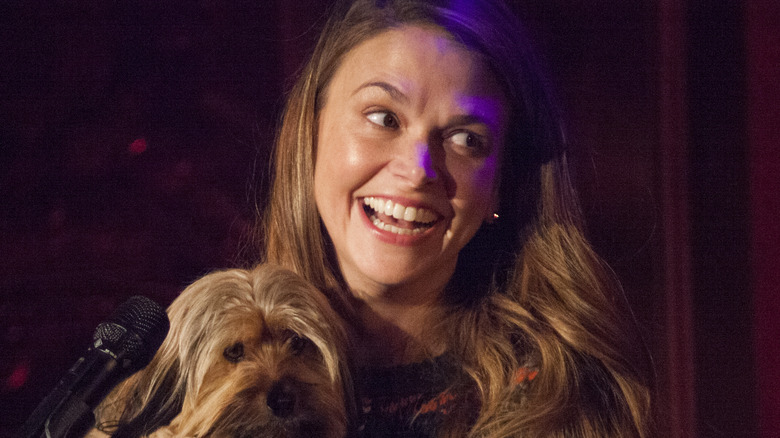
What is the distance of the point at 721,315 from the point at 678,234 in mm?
292

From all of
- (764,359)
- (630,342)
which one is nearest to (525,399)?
(630,342)

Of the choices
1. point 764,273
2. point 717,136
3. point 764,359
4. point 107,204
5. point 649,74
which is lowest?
point 764,359

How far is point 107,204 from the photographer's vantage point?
6.34 feet

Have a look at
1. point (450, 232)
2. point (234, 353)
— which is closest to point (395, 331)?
point (450, 232)

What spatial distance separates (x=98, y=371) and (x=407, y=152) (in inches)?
32.8

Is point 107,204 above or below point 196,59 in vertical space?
below

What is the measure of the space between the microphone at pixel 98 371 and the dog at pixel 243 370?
1.38ft

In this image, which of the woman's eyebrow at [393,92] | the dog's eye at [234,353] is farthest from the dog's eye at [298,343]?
the woman's eyebrow at [393,92]

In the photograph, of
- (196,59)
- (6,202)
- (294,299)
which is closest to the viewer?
(294,299)

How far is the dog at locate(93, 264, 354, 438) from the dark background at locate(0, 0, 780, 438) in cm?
60

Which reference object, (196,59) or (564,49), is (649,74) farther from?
(196,59)

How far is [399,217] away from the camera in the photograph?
5.07ft

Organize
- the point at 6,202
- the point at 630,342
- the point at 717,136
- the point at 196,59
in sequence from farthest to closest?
the point at 717,136 < the point at 196,59 < the point at 6,202 < the point at 630,342

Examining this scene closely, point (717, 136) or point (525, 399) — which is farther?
point (717, 136)
